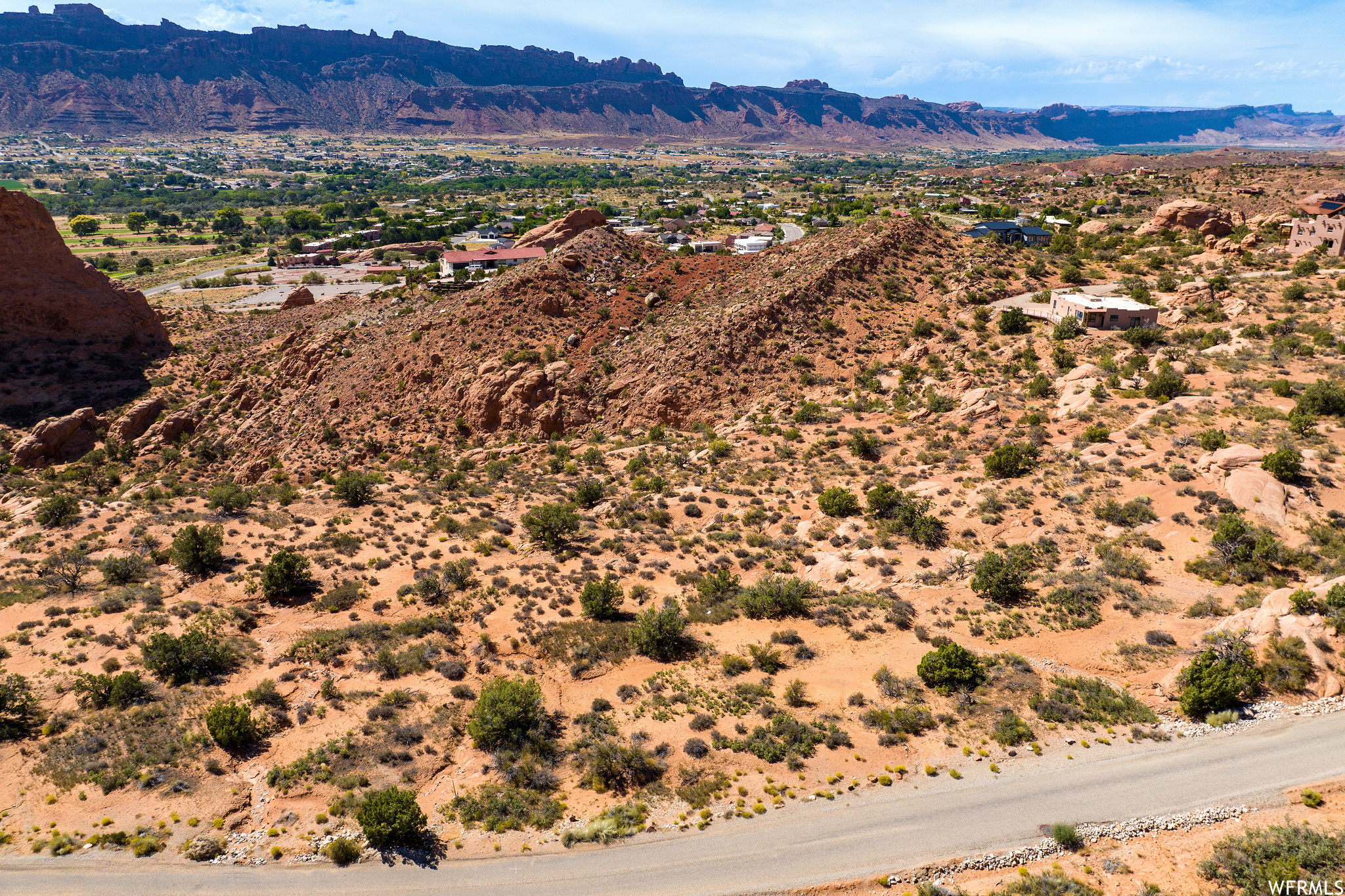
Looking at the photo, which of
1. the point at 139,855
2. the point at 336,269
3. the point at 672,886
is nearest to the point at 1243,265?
the point at 672,886

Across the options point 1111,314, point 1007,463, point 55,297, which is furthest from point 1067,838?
point 55,297

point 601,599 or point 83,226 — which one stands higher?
point 83,226

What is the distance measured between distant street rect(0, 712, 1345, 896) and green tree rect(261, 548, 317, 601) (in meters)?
11.8

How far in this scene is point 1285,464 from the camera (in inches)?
985

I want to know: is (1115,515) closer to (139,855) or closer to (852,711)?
(852,711)

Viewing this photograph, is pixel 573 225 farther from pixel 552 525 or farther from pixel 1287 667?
pixel 1287 667

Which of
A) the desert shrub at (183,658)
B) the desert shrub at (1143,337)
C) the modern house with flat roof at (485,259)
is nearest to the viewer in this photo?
the desert shrub at (183,658)

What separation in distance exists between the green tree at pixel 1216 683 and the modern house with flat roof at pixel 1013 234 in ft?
193

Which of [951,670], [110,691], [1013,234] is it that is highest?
[1013,234]

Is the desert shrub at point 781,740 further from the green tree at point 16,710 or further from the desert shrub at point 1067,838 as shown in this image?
the green tree at point 16,710

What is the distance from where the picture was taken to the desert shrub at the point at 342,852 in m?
14.9

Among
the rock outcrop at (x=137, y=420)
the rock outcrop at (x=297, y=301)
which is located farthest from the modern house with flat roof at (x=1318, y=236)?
the rock outcrop at (x=137, y=420)

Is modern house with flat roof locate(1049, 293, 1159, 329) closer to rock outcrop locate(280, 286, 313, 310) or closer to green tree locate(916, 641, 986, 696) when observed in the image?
green tree locate(916, 641, 986, 696)

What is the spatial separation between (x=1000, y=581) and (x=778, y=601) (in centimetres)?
798
